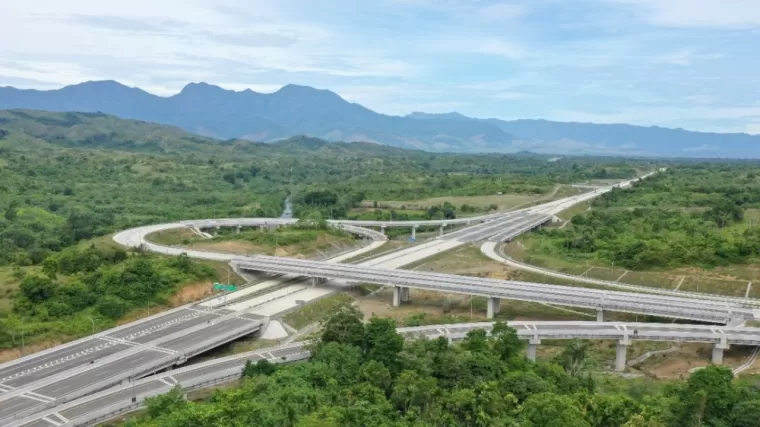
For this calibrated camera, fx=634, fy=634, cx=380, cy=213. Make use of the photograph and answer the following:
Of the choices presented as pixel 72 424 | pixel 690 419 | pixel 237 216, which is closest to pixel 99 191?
pixel 237 216

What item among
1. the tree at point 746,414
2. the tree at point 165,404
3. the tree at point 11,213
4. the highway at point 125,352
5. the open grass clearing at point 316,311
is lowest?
the open grass clearing at point 316,311

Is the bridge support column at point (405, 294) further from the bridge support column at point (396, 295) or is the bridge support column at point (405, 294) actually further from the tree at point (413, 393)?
the tree at point (413, 393)

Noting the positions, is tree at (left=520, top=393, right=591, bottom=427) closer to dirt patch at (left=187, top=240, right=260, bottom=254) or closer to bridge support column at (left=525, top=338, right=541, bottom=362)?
bridge support column at (left=525, top=338, right=541, bottom=362)

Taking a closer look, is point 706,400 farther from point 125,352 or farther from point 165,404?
point 125,352

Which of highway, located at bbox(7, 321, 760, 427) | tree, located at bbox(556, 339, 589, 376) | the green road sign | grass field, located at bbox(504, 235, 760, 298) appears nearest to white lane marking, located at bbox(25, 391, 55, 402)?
highway, located at bbox(7, 321, 760, 427)

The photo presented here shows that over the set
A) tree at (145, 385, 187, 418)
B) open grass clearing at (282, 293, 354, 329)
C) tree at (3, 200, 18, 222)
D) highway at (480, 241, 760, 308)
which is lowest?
open grass clearing at (282, 293, 354, 329)

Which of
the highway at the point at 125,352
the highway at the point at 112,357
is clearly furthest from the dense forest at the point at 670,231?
the highway at the point at 112,357

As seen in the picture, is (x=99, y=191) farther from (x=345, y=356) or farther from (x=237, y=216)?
(x=345, y=356)
